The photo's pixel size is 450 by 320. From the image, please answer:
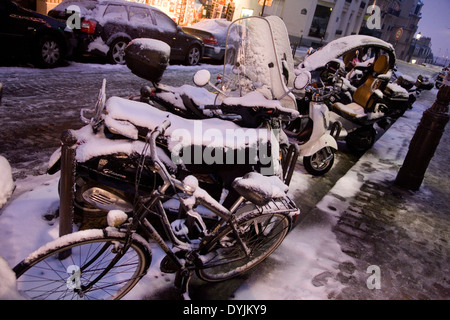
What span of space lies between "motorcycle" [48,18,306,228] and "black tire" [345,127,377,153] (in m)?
4.80

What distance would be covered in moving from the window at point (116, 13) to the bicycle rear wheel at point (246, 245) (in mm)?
9176

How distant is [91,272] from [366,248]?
3094 millimetres

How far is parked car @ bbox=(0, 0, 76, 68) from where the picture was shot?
7508 millimetres

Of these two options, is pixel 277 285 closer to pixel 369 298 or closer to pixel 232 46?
pixel 369 298

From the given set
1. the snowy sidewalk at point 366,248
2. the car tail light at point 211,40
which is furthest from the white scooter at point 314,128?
the car tail light at point 211,40

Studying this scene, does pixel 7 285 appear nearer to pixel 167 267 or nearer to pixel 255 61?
pixel 167 267

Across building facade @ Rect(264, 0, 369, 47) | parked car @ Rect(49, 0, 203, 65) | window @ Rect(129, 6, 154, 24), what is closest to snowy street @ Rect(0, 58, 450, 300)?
parked car @ Rect(49, 0, 203, 65)

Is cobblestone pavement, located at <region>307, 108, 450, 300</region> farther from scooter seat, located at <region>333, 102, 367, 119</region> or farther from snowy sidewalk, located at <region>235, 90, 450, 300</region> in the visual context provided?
scooter seat, located at <region>333, 102, 367, 119</region>

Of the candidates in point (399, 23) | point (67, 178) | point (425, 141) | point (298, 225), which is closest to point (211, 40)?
point (425, 141)

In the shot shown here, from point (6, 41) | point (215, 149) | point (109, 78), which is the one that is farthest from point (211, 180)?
point (6, 41)

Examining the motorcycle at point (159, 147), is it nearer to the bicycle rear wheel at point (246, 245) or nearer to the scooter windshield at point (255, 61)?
the bicycle rear wheel at point (246, 245)

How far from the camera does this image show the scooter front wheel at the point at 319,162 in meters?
5.76

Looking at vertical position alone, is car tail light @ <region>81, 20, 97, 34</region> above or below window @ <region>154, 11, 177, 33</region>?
below

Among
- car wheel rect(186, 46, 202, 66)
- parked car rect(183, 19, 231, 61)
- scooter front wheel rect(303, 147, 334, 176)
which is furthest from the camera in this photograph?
parked car rect(183, 19, 231, 61)
